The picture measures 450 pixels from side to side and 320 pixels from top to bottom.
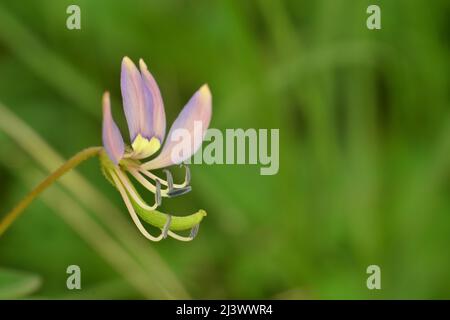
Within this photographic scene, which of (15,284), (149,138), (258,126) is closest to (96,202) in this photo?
(258,126)

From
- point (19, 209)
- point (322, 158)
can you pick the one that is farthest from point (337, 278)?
point (19, 209)

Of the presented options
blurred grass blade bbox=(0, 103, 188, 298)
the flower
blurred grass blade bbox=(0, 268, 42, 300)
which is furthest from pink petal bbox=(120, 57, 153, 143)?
blurred grass blade bbox=(0, 103, 188, 298)

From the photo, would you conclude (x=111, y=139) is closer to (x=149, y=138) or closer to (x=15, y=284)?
(x=149, y=138)

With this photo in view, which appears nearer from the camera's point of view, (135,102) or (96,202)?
(135,102)

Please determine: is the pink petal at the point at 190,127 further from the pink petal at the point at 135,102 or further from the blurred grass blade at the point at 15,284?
the blurred grass blade at the point at 15,284

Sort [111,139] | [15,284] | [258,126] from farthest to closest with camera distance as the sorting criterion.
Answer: [258,126] < [15,284] < [111,139]

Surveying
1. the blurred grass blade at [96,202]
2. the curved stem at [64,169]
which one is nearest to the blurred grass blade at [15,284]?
the curved stem at [64,169]

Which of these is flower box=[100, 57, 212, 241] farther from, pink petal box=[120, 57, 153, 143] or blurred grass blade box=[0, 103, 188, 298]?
blurred grass blade box=[0, 103, 188, 298]
